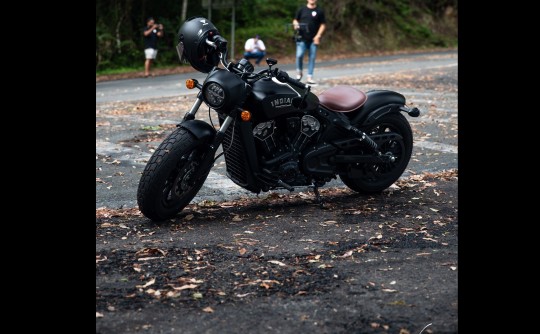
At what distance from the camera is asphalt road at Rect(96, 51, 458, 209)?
973 centimetres

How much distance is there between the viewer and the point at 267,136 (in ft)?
26.6

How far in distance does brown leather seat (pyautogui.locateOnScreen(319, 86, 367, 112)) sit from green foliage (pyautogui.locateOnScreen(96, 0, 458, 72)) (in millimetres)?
20045

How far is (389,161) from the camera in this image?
28.8 ft

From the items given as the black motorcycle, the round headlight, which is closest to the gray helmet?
the black motorcycle

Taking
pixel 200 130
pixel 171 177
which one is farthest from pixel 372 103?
pixel 171 177

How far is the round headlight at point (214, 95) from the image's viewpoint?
24.6 feet

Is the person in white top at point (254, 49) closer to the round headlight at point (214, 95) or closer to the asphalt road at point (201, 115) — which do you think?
the asphalt road at point (201, 115)

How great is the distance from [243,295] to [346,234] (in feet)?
6.17

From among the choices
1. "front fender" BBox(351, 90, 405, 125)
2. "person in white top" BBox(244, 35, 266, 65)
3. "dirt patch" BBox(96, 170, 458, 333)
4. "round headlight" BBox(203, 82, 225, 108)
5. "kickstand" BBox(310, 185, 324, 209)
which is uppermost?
"person in white top" BBox(244, 35, 266, 65)

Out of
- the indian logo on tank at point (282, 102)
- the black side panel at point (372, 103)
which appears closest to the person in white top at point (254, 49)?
the black side panel at point (372, 103)

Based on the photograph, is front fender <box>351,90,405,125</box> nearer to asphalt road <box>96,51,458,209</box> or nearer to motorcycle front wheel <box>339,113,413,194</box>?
motorcycle front wheel <box>339,113,413,194</box>

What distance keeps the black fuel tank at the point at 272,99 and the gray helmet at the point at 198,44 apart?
17.6 inches
